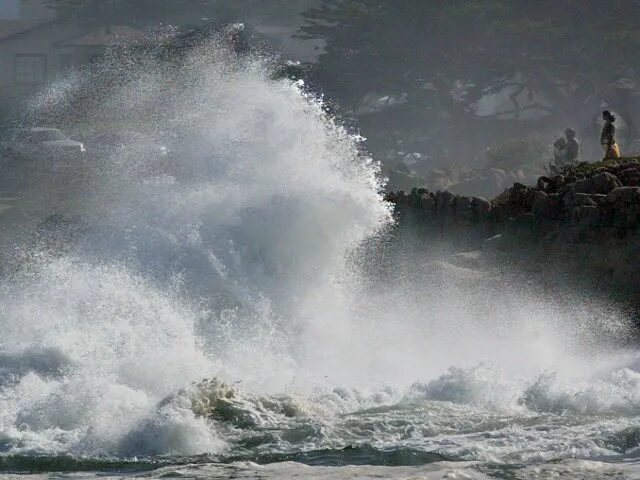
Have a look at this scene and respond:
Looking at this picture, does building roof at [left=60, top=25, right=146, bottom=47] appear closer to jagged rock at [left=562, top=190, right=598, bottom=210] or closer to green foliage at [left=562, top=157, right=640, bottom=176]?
green foliage at [left=562, top=157, right=640, bottom=176]

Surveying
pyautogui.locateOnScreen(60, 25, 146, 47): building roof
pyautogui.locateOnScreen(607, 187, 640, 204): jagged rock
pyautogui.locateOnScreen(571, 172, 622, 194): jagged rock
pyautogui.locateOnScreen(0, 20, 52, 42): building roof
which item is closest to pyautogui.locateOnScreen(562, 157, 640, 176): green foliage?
pyautogui.locateOnScreen(571, 172, 622, 194): jagged rock

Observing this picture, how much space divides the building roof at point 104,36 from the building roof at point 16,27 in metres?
1.61

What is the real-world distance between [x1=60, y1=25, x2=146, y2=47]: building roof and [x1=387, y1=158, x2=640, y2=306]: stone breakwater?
3336 cm

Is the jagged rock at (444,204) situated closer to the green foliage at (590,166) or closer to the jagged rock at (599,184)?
the green foliage at (590,166)

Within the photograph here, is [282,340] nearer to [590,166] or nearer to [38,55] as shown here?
[590,166]

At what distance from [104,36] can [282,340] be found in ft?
140

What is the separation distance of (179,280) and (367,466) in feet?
25.2

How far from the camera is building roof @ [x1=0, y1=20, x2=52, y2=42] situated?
62.2 meters

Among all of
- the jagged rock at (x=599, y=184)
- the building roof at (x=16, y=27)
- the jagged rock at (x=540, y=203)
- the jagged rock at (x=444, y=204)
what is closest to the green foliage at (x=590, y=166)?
the jagged rock at (x=599, y=184)

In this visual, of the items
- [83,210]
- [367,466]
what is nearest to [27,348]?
[367,466]

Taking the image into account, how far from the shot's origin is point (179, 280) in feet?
64.9

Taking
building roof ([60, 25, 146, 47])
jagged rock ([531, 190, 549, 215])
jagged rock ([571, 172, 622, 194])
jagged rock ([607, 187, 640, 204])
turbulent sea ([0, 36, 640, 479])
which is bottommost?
turbulent sea ([0, 36, 640, 479])

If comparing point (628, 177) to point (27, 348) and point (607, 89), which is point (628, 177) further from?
point (607, 89)

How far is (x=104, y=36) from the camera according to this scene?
59.8 meters
